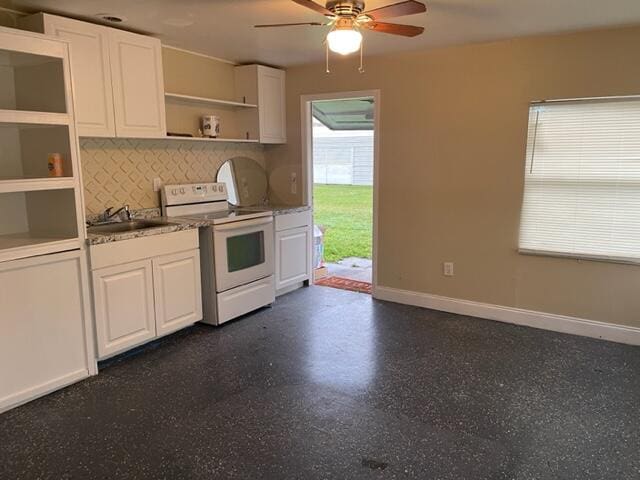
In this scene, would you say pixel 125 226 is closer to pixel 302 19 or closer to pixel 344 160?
pixel 302 19

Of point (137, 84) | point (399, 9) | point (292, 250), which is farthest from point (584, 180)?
point (137, 84)

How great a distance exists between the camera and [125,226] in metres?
3.64

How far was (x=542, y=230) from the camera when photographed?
3812mm

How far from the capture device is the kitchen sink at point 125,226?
3.43 metres

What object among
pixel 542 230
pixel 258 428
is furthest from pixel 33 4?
pixel 542 230

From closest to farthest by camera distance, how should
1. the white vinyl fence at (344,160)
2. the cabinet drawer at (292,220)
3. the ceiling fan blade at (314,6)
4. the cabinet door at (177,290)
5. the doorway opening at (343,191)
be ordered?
the ceiling fan blade at (314,6) → the cabinet door at (177,290) → the cabinet drawer at (292,220) → the doorway opening at (343,191) → the white vinyl fence at (344,160)

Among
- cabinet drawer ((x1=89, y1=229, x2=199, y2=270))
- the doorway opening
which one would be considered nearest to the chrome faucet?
cabinet drawer ((x1=89, y1=229, x2=199, y2=270))

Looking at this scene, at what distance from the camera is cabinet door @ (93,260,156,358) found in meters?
3.05

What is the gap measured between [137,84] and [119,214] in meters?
0.98

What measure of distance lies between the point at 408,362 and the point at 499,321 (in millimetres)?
1238

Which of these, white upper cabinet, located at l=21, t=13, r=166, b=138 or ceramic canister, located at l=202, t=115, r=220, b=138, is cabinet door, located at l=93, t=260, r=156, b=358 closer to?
white upper cabinet, located at l=21, t=13, r=166, b=138

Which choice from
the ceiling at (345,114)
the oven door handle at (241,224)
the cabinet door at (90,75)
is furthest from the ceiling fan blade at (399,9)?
the ceiling at (345,114)

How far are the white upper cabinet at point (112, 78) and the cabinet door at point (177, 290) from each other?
3.18ft

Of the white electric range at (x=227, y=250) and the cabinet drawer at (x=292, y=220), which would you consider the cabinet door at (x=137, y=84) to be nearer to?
the white electric range at (x=227, y=250)
